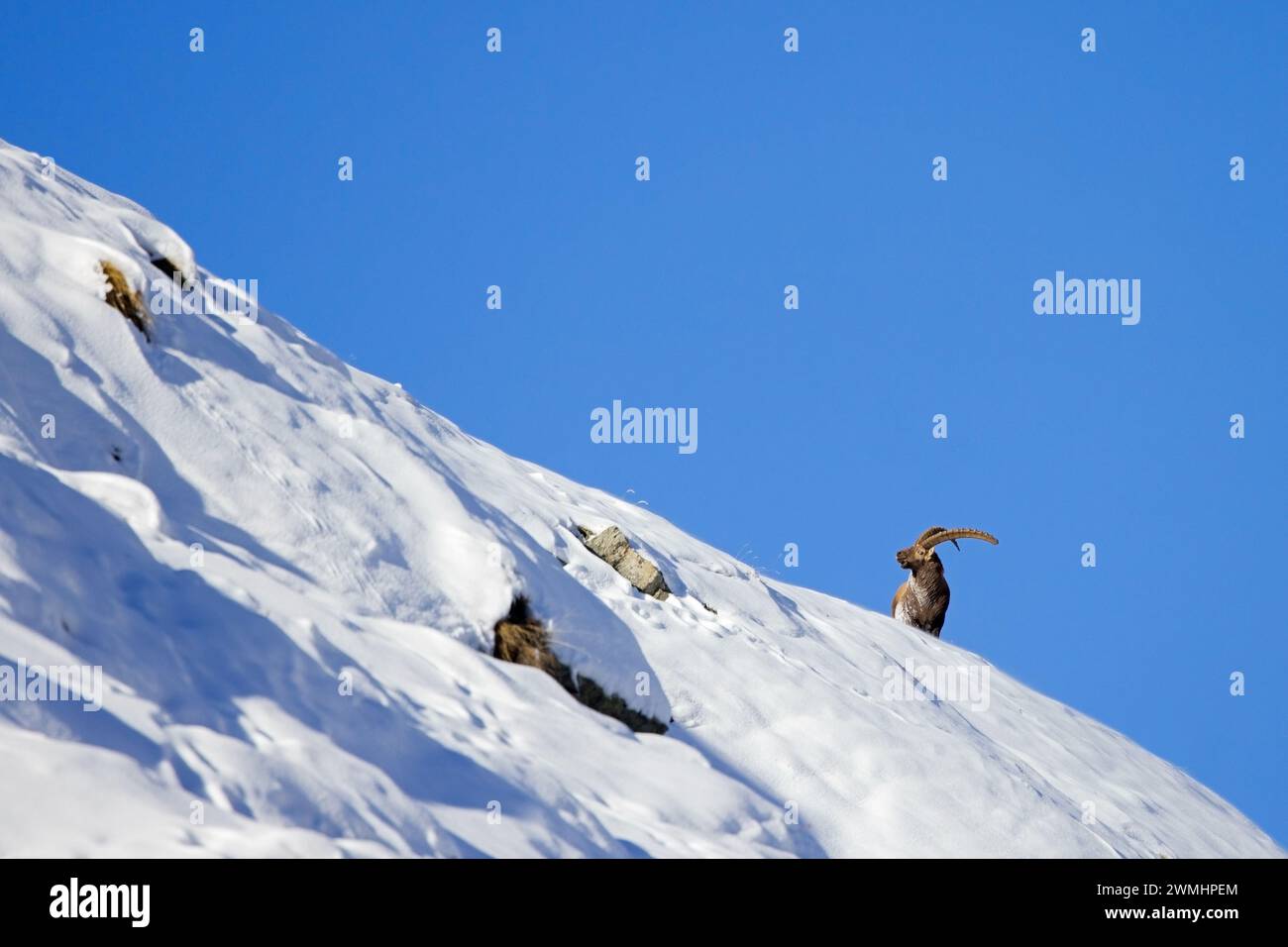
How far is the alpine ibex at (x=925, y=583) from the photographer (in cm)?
2086

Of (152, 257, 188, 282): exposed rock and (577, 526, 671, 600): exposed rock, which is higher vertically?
(152, 257, 188, 282): exposed rock

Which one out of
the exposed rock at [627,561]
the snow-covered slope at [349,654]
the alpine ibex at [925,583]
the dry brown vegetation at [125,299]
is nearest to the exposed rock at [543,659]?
the snow-covered slope at [349,654]

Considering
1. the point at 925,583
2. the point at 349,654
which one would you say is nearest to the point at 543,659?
the point at 349,654

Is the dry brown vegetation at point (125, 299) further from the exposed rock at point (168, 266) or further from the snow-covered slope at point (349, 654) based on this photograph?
the exposed rock at point (168, 266)

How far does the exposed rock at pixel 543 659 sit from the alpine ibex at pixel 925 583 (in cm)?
1113

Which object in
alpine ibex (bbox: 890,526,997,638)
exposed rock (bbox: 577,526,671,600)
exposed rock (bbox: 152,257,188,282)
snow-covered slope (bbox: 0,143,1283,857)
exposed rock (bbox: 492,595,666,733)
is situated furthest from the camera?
alpine ibex (bbox: 890,526,997,638)

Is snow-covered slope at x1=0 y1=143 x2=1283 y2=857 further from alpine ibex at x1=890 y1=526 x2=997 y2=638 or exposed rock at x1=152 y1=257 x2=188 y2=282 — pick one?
alpine ibex at x1=890 y1=526 x2=997 y2=638

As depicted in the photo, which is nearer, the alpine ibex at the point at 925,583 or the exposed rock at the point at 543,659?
the exposed rock at the point at 543,659

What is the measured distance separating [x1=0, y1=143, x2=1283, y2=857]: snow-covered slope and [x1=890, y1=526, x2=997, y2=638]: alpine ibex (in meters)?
5.94

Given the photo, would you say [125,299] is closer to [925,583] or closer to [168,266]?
[168,266]

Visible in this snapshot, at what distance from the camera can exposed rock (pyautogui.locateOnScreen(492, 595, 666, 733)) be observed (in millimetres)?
10070

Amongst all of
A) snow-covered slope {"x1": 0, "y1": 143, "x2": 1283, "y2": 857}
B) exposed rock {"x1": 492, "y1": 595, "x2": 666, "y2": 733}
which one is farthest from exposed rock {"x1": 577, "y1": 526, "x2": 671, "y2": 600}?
exposed rock {"x1": 492, "y1": 595, "x2": 666, "y2": 733}

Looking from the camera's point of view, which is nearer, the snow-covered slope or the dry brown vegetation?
the snow-covered slope

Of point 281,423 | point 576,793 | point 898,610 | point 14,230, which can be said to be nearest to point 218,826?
point 576,793
